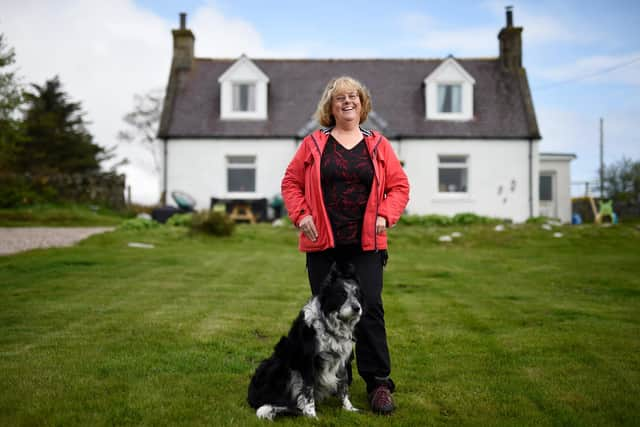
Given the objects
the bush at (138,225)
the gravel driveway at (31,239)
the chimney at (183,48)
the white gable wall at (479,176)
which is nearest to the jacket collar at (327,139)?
the gravel driveway at (31,239)

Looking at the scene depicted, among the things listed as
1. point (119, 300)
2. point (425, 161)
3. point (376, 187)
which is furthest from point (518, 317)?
point (425, 161)

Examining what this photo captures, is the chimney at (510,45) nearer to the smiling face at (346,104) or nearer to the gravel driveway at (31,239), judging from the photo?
the gravel driveway at (31,239)

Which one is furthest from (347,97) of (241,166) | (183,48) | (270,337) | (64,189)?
(64,189)

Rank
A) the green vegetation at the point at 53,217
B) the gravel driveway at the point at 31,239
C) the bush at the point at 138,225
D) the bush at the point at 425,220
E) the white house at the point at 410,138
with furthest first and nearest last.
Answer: the white house at the point at 410,138, the green vegetation at the point at 53,217, the bush at the point at 425,220, the bush at the point at 138,225, the gravel driveway at the point at 31,239

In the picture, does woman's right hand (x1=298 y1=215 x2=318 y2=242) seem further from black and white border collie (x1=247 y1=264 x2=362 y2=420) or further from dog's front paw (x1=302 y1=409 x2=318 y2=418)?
dog's front paw (x1=302 y1=409 x2=318 y2=418)

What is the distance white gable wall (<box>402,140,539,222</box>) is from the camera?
2170 cm

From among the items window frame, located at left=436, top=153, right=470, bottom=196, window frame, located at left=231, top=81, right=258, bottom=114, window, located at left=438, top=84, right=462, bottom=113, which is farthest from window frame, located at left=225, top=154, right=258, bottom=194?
window, located at left=438, top=84, right=462, bottom=113

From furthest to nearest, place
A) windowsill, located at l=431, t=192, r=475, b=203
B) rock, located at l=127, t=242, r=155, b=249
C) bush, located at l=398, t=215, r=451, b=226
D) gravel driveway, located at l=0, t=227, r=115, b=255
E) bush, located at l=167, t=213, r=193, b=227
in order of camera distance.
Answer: windowsill, located at l=431, t=192, r=475, b=203 → bush, located at l=398, t=215, r=451, b=226 → bush, located at l=167, t=213, r=193, b=227 → rock, located at l=127, t=242, r=155, b=249 → gravel driveway, located at l=0, t=227, r=115, b=255

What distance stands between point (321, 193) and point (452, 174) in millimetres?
19439

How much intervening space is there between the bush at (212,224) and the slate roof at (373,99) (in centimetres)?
670

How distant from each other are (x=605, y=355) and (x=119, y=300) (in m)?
6.20

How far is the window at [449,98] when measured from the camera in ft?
72.9

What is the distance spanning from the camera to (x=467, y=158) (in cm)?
2202

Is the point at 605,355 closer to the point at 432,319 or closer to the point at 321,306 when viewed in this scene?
the point at 432,319
